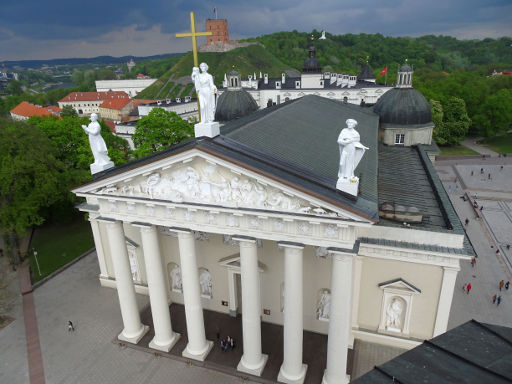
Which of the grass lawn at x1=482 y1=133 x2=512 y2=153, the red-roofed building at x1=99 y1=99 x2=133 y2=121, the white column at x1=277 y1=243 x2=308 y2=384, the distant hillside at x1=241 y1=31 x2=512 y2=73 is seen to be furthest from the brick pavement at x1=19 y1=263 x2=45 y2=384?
the distant hillside at x1=241 y1=31 x2=512 y2=73

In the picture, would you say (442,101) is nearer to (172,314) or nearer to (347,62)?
(172,314)

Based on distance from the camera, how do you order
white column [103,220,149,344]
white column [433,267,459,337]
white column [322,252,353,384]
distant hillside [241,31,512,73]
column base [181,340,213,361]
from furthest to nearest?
distant hillside [241,31,512,73] → column base [181,340,213,361] → white column [103,220,149,344] → white column [433,267,459,337] → white column [322,252,353,384]

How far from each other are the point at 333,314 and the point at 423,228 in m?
6.08

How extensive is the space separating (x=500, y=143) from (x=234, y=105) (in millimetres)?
59493

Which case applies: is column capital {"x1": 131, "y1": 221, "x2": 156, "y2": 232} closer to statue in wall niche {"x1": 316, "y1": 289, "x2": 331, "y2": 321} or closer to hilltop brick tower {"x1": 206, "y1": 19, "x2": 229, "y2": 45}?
statue in wall niche {"x1": 316, "y1": 289, "x2": 331, "y2": 321}

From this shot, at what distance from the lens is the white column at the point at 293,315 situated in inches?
598

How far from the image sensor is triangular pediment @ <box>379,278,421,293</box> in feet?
59.4

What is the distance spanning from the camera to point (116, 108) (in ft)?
369

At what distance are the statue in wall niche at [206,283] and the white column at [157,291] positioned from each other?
3.30 meters

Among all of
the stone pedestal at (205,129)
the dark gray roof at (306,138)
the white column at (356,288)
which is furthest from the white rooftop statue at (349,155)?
the white column at (356,288)

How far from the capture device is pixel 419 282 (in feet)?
59.4

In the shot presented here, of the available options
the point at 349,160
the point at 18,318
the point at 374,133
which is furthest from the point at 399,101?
the point at 18,318

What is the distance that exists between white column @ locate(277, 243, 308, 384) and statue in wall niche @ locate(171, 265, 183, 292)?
925 cm

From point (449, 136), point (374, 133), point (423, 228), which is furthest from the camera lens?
point (449, 136)
